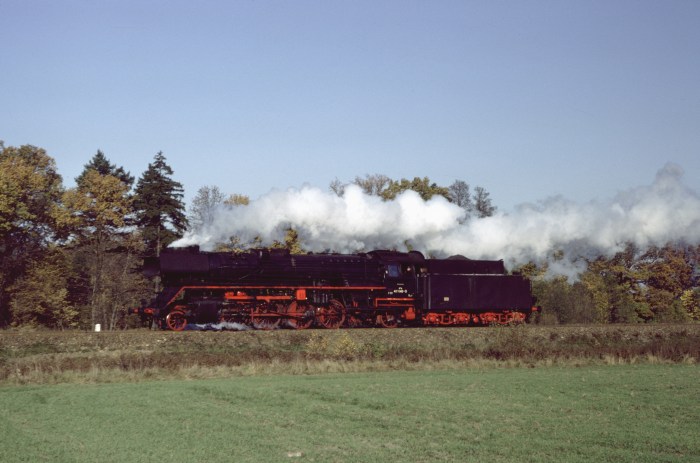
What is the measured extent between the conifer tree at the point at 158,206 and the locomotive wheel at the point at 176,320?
109ft

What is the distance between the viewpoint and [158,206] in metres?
70.4

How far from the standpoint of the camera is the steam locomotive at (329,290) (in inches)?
1411

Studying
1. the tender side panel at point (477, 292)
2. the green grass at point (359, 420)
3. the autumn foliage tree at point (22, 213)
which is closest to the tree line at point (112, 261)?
the autumn foliage tree at point (22, 213)

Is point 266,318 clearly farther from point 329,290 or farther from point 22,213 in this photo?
point 22,213

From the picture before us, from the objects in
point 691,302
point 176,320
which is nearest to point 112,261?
point 176,320

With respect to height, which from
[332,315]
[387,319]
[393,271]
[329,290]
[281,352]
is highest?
[393,271]

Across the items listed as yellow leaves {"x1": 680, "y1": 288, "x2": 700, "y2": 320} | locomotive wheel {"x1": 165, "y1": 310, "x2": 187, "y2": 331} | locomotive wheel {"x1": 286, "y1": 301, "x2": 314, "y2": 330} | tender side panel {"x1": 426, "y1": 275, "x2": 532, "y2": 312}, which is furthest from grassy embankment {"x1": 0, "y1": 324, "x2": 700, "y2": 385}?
yellow leaves {"x1": 680, "y1": 288, "x2": 700, "y2": 320}

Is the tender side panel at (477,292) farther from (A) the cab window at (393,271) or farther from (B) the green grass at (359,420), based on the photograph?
(B) the green grass at (359,420)

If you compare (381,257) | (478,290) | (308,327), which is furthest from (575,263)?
(308,327)

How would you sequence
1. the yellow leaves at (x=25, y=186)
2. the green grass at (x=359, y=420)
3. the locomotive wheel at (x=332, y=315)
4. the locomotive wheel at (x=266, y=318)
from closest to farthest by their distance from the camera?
the green grass at (x=359, y=420) → the locomotive wheel at (x=266, y=318) → the locomotive wheel at (x=332, y=315) → the yellow leaves at (x=25, y=186)

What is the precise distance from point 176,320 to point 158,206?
36224 millimetres

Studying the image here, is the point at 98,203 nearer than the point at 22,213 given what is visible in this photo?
No

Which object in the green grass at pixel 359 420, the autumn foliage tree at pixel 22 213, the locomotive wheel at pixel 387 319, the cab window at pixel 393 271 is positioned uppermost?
the autumn foliage tree at pixel 22 213

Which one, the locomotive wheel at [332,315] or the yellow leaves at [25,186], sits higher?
the yellow leaves at [25,186]
